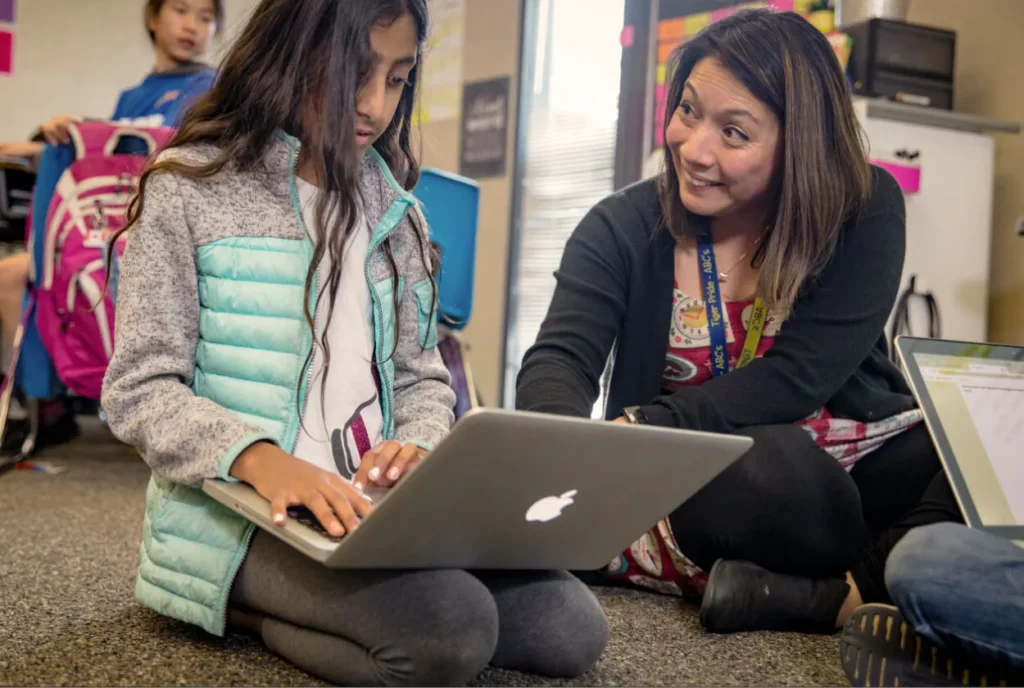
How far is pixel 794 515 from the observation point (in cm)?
117

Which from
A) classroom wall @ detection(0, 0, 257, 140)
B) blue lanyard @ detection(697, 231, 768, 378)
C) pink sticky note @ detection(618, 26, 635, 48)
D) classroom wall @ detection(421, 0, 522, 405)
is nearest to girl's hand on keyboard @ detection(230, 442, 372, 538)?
blue lanyard @ detection(697, 231, 768, 378)

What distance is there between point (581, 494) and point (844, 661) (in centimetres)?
35

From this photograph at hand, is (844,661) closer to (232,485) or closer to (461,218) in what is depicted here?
(232,485)

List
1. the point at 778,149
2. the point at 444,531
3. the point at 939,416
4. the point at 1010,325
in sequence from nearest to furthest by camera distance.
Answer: the point at 444,531 → the point at 939,416 → the point at 778,149 → the point at 1010,325

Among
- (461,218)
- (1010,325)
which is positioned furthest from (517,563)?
(1010,325)

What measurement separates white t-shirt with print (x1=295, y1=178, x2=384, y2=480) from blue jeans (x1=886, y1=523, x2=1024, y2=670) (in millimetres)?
520

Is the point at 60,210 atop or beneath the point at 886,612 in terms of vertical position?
atop

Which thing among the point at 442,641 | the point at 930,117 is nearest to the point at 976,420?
the point at 442,641

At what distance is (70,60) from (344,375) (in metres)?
3.30

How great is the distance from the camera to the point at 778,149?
50.3 inches

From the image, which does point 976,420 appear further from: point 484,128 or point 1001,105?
point 484,128

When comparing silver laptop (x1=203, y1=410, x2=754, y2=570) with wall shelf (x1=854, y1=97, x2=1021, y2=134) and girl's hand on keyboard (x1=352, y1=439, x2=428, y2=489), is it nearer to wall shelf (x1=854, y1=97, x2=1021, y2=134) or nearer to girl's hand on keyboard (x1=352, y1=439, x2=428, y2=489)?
girl's hand on keyboard (x1=352, y1=439, x2=428, y2=489)

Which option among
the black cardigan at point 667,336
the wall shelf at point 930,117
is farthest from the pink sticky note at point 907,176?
the black cardigan at point 667,336

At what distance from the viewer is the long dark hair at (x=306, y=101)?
98cm
